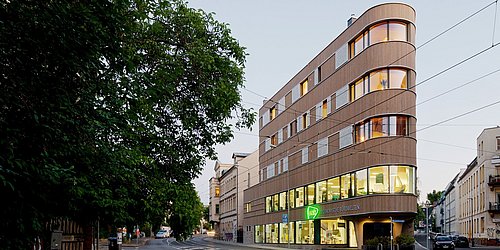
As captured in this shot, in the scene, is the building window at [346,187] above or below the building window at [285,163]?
below

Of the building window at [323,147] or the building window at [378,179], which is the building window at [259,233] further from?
the building window at [378,179]

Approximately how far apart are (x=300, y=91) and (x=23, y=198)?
48.6 metres

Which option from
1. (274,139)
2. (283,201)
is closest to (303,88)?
(274,139)

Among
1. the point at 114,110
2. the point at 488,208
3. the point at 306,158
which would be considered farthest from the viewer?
the point at 488,208

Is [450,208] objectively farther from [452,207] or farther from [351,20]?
[351,20]

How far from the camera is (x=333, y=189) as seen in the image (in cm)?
4566

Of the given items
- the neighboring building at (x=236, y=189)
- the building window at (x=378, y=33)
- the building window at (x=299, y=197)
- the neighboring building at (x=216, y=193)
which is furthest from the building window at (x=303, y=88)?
the neighboring building at (x=216, y=193)

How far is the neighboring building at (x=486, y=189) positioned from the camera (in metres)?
73.8

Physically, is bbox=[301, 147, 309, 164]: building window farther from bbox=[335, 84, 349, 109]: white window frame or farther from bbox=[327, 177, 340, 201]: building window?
bbox=[335, 84, 349, 109]: white window frame

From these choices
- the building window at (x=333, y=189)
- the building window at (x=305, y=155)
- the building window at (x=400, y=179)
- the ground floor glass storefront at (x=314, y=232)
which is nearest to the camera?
the building window at (x=400, y=179)

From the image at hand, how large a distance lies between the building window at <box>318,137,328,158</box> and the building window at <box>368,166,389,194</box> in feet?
25.6

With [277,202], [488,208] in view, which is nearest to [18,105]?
[277,202]

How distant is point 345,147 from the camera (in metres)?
43.7

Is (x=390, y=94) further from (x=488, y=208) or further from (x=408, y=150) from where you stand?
(x=488, y=208)
